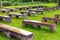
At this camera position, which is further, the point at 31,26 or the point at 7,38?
the point at 31,26

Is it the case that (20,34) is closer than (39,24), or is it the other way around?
(20,34)

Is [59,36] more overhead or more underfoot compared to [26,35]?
more underfoot

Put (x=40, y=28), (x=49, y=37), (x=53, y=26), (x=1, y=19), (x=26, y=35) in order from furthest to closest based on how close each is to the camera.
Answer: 1. (x=1, y=19)
2. (x=40, y=28)
3. (x=53, y=26)
4. (x=49, y=37)
5. (x=26, y=35)

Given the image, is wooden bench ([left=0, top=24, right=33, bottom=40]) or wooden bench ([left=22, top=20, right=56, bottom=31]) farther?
wooden bench ([left=22, top=20, right=56, bottom=31])

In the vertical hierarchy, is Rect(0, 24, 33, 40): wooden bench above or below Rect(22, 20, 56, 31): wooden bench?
above

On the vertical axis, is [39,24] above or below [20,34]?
below

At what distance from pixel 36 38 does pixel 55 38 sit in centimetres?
72

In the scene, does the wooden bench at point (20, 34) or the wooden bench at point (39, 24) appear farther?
the wooden bench at point (39, 24)

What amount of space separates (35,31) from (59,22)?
2.43 m

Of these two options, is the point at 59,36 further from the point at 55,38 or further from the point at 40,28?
the point at 40,28

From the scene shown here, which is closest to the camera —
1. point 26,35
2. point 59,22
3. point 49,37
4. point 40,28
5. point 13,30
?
point 26,35

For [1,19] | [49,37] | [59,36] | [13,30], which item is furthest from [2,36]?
[1,19]

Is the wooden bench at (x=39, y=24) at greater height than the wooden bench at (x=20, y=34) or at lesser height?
lesser

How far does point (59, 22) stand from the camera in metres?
8.47
